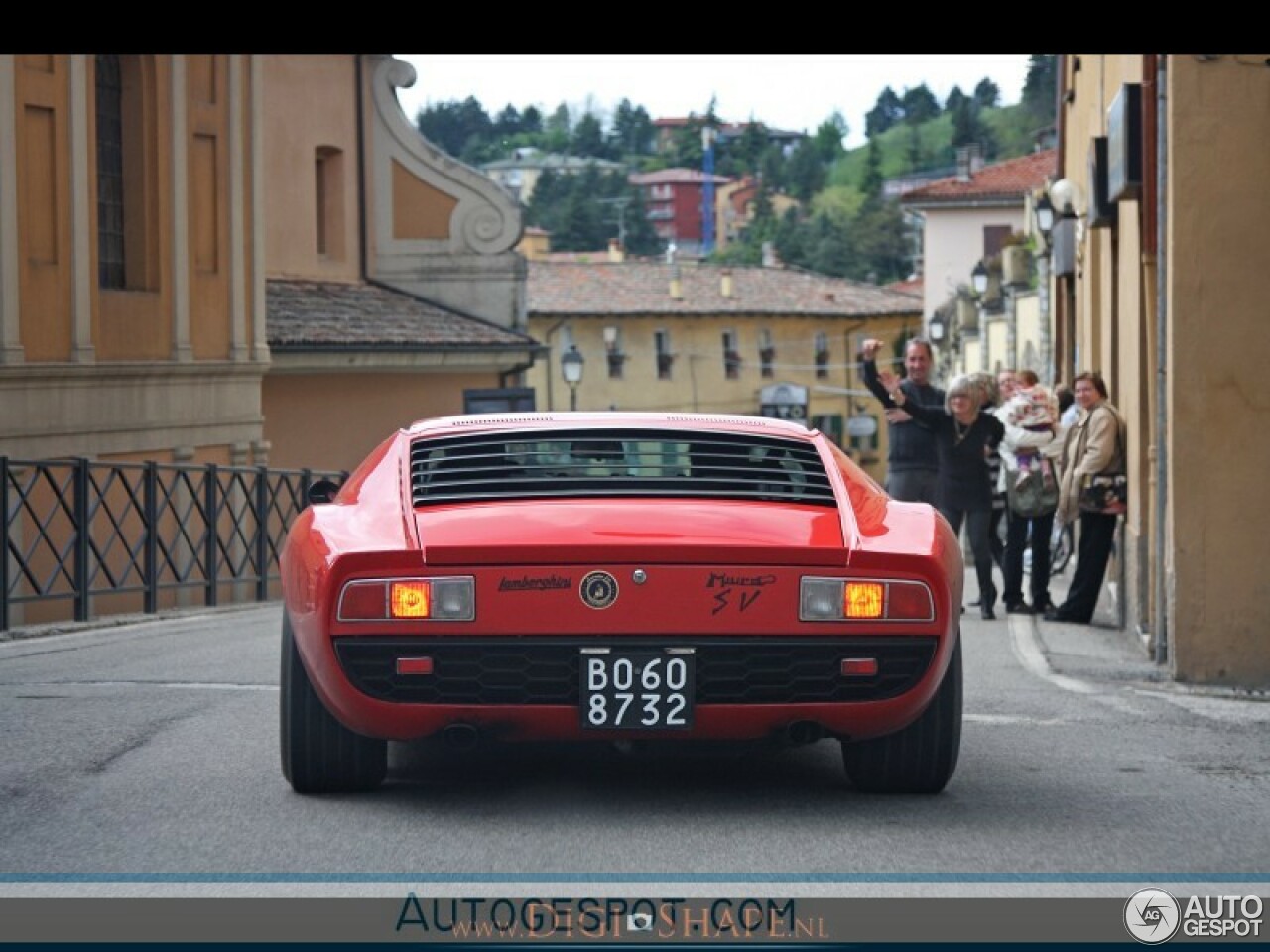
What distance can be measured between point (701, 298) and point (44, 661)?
75.9 m

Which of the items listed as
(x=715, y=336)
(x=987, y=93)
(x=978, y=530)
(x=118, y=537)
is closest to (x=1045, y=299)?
(x=118, y=537)

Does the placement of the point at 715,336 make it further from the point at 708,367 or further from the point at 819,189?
the point at 819,189

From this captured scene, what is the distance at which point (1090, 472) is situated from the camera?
14.2 metres

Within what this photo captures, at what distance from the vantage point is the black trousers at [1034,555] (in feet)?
49.6

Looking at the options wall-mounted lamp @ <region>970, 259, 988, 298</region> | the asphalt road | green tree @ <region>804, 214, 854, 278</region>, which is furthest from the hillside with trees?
the asphalt road

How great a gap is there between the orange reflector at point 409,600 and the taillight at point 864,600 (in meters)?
1.02

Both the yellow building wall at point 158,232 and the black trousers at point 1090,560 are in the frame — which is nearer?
the black trousers at point 1090,560

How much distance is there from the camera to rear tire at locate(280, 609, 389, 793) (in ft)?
A: 21.9

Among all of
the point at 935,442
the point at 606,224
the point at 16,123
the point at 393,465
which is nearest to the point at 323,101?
the point at 16,123

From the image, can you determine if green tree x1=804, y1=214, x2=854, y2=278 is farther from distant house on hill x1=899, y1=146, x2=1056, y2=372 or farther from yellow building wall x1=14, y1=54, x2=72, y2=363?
yellow building wall x1=14, y1=54, x2=72, y2=363

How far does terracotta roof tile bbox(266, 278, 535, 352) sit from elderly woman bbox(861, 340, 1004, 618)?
1745cm

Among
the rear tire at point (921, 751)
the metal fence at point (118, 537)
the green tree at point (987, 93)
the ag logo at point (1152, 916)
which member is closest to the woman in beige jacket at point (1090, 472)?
the metal fence at point (118, 537)

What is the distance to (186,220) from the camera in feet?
82.5

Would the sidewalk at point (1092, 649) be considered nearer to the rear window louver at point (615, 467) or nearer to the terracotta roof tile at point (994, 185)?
the rear window louver at point (615, 467)
